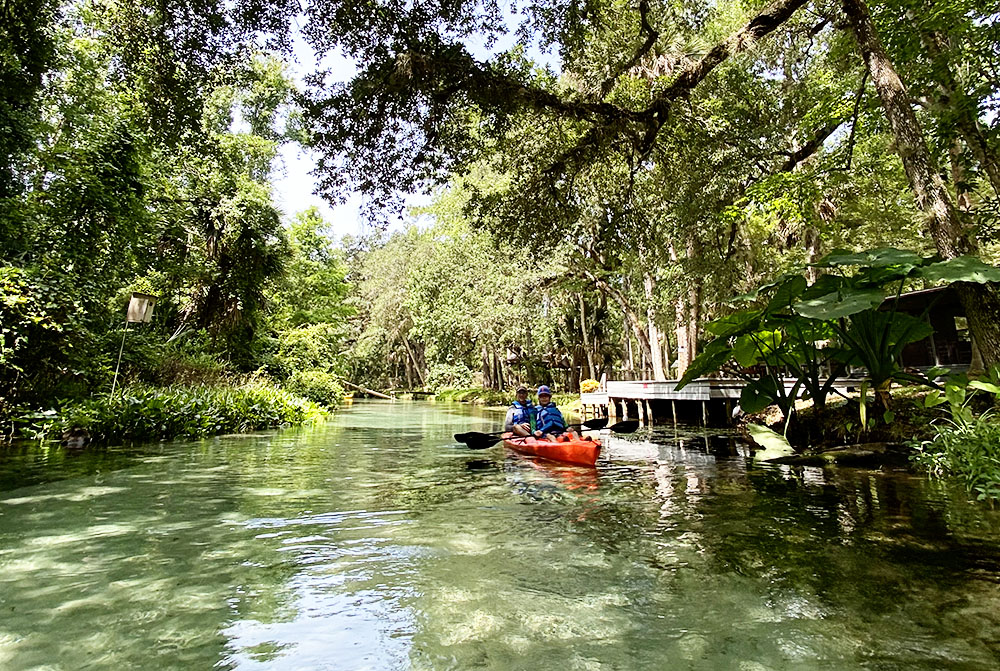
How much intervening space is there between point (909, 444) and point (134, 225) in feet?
55.5

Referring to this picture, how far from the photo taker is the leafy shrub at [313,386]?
24.9 m

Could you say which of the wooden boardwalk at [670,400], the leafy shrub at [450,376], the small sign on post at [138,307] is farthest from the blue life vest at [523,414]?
the leafy shrub at [450,376]

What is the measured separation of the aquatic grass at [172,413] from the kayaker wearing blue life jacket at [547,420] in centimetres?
873

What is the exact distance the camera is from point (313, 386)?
26.0 m

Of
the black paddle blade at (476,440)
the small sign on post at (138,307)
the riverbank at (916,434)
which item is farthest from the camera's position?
the small sign on post at (138,307)

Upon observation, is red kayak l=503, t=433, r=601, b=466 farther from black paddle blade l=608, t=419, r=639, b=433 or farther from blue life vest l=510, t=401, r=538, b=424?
black paddle blade l=608, t=419, r=639, b=433

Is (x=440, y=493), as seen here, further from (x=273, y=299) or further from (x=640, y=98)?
(x=273, y=299)

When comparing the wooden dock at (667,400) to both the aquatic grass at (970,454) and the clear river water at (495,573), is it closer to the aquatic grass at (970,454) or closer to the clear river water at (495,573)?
the aquatic grass at (970,454)

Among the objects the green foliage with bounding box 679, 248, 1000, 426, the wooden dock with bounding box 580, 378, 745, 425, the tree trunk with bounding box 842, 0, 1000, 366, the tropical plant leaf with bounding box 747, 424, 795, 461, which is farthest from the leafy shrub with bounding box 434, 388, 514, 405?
the tree trunk with bounding box 842, 0, 1000, 366

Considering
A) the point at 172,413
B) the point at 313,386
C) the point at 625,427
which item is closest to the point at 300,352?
the point at 313,386

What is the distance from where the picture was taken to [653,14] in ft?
39.7

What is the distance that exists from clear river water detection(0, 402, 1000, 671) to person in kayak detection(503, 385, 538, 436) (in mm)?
Answer: 3188

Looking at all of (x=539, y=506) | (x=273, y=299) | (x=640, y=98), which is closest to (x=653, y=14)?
(x=640, y=98)

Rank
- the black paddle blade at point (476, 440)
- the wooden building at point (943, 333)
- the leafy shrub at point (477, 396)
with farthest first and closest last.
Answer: the leafy shrub at point (477, 396) → the wooden building at point (943, 333) → the black paddle blade at point (476, 440)
